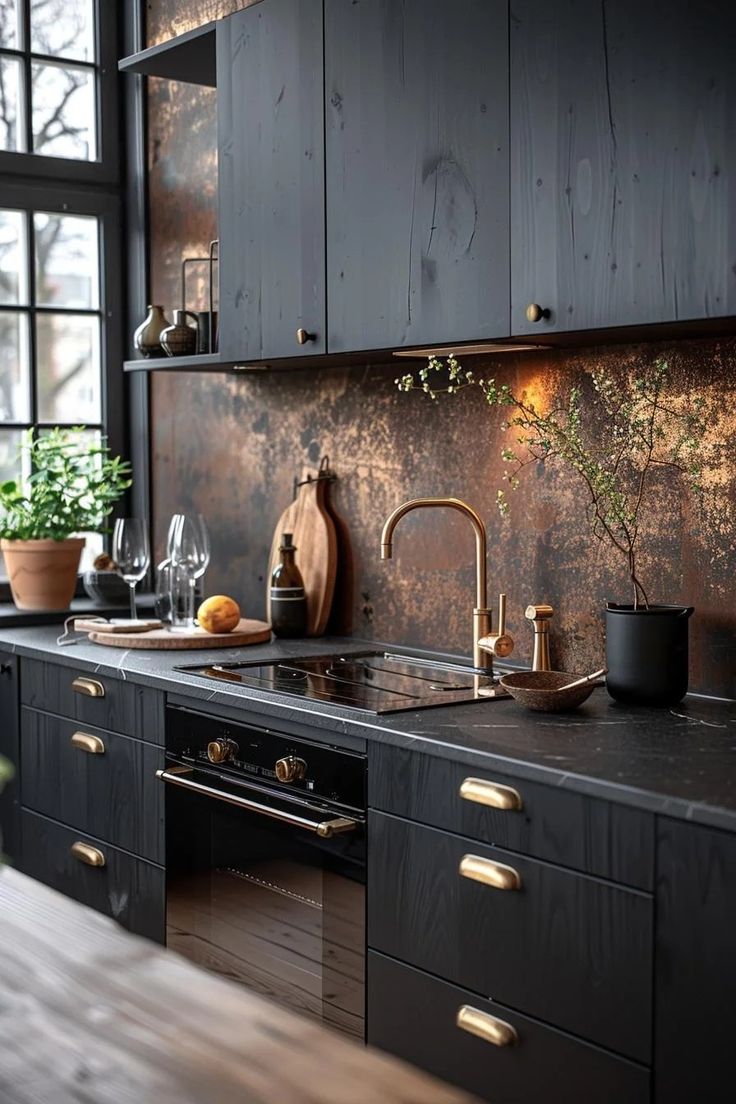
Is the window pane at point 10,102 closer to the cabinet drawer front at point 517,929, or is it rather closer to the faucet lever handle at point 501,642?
the faucet lever handle at point 501,642

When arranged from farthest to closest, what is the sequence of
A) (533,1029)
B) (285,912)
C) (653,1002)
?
(285,912), (533,1029), (653,1002)

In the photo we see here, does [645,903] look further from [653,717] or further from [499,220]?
[499,220]

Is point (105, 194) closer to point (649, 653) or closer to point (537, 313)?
point (537, 313)

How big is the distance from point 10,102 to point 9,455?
3.51 ft

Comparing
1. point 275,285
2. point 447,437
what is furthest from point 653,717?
point 275,285

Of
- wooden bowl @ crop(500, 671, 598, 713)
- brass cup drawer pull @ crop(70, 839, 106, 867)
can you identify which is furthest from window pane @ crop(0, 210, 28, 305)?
wooden bowl @ crop(500, 671, 598, 713)

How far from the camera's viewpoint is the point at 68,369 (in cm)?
436

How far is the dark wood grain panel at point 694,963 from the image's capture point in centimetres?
187

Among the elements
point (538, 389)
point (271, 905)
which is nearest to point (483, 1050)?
point (271, 905)

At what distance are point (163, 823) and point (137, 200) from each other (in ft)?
7.07

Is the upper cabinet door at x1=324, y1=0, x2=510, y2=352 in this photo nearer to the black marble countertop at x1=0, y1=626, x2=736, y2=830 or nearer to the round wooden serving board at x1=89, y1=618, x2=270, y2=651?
the black marble countertop at x1=0, y1=626, x2=736, y2=830

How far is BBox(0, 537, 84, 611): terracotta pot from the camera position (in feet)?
13.0

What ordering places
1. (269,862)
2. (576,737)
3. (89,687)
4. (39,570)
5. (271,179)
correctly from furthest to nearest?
(39,570)
(89,687)
(271,179)
(269,862)
(576,737)

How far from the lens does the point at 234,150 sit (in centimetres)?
335
